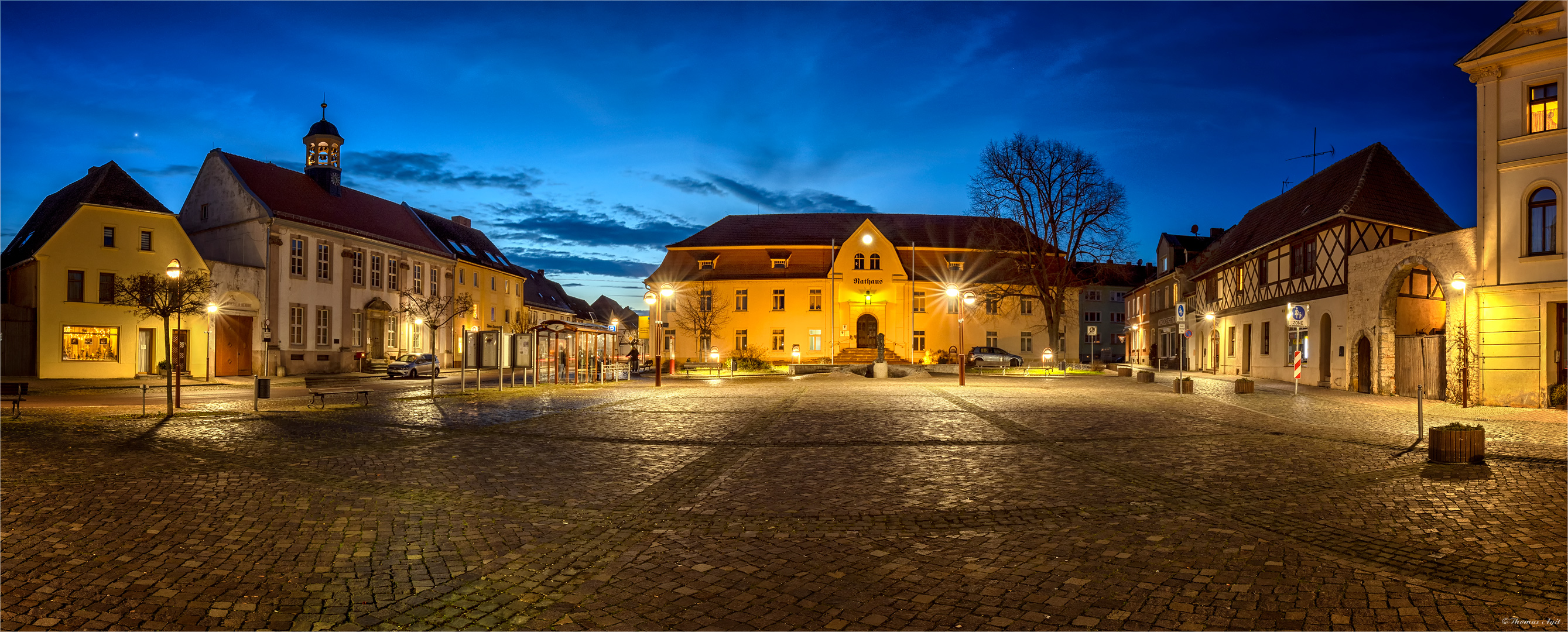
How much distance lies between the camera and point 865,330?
5922 cm

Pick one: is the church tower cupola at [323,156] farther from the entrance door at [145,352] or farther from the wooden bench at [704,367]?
the wooden bench at [704,367]

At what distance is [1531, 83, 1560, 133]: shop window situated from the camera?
65.8 feet

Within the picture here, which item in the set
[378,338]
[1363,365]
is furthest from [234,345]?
[1363,365]

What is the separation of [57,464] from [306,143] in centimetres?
4351

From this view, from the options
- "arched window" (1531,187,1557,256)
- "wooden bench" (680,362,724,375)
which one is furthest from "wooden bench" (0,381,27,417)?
"arched window" (1531,187,1557,256)

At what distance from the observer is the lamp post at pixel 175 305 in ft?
62.8

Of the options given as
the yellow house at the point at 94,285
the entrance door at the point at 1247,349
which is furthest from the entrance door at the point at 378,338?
the entrance door at the point at 1247,349

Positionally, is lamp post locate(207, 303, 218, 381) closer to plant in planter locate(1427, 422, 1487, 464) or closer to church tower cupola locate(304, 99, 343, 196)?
church tower cupola locate(304, 99, 343, 196)

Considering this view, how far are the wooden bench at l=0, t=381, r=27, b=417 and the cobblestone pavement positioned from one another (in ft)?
14.9

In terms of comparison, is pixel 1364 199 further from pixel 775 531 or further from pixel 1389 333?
pixel 775 531

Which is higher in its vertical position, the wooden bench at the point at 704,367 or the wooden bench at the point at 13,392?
the wooden bench at the point at 13,392

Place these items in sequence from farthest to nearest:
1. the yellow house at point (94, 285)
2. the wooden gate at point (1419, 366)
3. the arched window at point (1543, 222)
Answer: the yellow house at point (94, 285) < the wooden gate at point (1419, 366) < the arched window at point (1543, 222)

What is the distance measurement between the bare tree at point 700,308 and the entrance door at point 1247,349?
32036 mm

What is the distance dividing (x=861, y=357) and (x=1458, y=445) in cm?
4582
